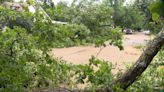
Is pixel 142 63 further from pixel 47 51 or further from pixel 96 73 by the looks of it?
pixel 47 51

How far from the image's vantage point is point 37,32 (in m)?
4.47

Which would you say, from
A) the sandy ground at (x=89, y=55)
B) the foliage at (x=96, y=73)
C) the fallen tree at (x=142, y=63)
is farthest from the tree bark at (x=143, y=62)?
the sandy ground at (x=89, y=55)

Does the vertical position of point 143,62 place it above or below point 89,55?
above

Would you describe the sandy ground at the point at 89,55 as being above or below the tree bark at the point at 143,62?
below

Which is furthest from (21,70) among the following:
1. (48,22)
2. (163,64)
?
(163,64)

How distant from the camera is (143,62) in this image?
152 inches

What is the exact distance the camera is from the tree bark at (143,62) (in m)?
3.79

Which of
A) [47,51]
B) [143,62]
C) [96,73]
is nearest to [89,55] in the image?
[47,51]

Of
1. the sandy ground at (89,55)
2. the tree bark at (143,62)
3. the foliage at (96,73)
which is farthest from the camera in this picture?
the sandy ground at (89,55)

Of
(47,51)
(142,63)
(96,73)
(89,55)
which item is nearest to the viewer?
(142,63)

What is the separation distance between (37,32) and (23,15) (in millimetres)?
328

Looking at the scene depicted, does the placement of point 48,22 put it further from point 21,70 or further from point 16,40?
point 21,70

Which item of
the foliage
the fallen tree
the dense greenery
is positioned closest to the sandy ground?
the dense greenery

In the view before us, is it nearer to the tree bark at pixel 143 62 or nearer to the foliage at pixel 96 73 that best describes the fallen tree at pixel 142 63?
the tree bark at pixel 143 62
